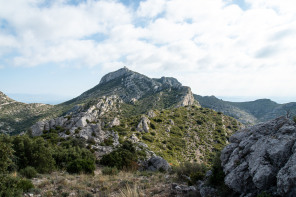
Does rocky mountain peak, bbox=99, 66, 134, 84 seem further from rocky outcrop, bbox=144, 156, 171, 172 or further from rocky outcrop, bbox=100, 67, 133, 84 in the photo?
rocky outcrop, bbox=144, 156, 171, 172

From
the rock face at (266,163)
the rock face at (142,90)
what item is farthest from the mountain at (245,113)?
the rock face at (266,163)

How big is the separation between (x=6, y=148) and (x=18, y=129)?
11168 cm

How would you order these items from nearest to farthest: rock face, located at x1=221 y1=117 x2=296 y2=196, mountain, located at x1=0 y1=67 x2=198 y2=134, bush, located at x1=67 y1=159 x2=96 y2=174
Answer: rock face, located at x1=221 y1=117 x2=296 y2=196
bush, located at x1=67 y1=159 x2=96 y2=174
mountain, located at x1=0 y1=67 x2=198 y2=134

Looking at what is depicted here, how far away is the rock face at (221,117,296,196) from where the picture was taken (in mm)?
5148

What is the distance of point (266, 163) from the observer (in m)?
6.14

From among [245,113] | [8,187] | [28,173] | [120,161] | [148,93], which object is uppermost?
[148,93]

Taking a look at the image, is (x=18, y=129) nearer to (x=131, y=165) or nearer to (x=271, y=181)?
(x=131, y=165)

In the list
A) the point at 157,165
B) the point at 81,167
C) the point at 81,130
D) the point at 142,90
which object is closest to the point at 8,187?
the point at 81,167

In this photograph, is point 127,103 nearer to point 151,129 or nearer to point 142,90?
point 142,90

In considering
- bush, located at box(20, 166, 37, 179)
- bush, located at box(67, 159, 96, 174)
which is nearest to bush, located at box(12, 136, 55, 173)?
bush, located at box(67, 159, 96, 174)

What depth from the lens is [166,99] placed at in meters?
117

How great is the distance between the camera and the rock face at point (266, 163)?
5.15m

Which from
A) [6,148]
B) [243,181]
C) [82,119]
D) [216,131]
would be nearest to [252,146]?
[243,181]

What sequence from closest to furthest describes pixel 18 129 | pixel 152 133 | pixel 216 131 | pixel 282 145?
1. pixel 282 145
2. pixel 152 133
3. pixel 216 131
4. pixel 18 129
